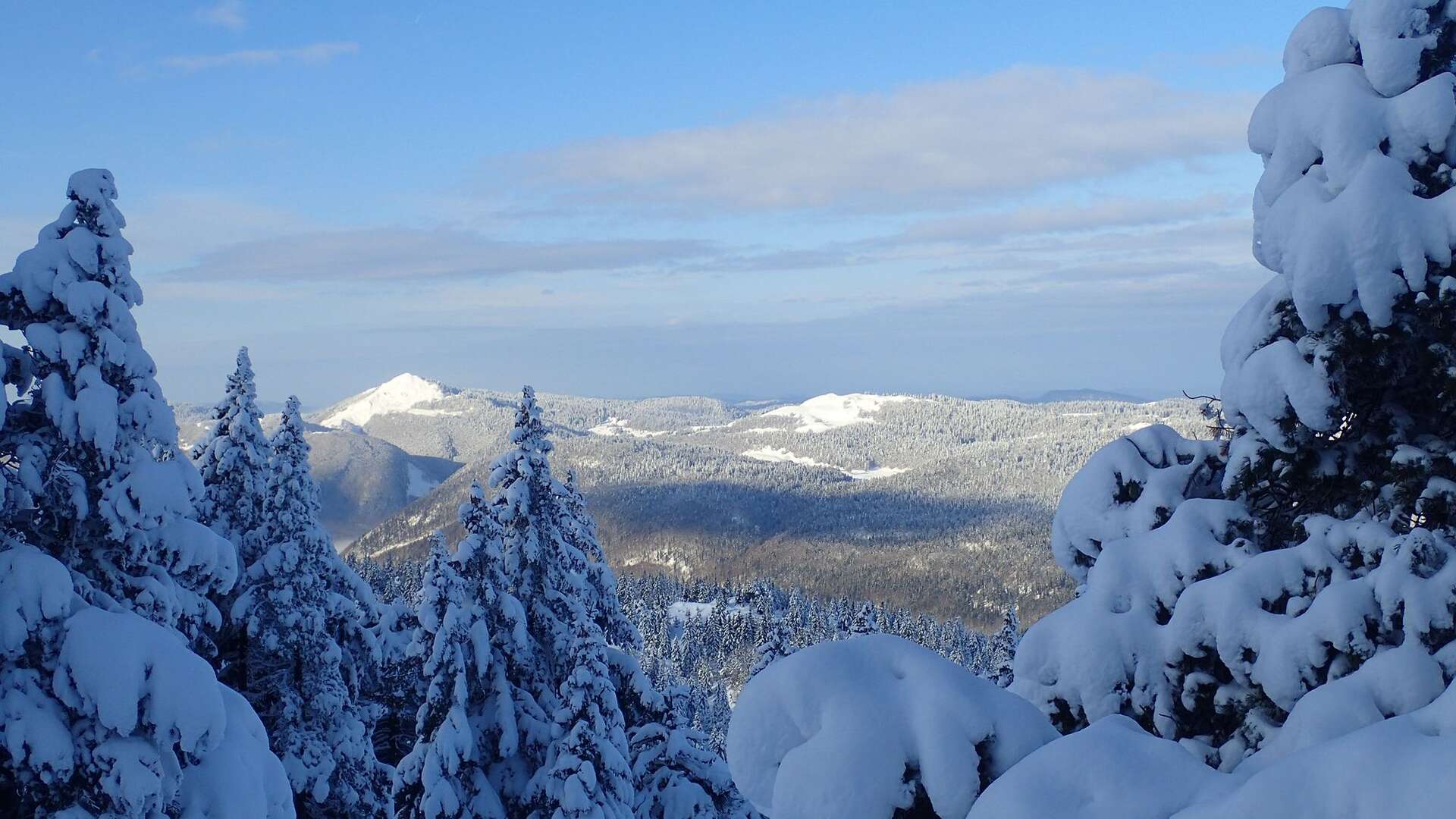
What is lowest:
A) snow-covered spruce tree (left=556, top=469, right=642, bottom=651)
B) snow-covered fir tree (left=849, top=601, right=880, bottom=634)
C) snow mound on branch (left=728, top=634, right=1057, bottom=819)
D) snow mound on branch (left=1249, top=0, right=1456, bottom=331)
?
snow-covered fir tree (left=849, top=601, right=880, bottom=634)

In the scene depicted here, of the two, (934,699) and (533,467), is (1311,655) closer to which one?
(934,699)

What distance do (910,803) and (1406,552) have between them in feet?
10.1

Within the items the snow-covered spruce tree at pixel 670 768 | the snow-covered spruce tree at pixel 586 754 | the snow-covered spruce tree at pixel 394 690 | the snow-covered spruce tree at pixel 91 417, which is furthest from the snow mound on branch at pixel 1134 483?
the snow-covered spruce tree at pixel 394 690

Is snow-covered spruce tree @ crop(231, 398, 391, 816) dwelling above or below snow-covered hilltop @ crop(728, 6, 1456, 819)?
below

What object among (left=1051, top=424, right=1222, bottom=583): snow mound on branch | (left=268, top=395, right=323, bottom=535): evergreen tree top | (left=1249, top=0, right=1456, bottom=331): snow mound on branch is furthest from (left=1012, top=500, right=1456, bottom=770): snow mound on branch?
(left=268, top=395, right=323, bottom=535): evergreen tree top

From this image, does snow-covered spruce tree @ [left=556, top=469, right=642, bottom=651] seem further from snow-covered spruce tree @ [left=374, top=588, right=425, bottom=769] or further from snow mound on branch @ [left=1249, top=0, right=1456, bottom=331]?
snow mound on branch @ [left=1249, top=0, right=1456, bottom=331]

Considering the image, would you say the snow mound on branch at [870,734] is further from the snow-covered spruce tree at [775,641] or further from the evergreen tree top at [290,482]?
the snow-covered spruce tree at [775,641]

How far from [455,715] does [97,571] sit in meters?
6.15

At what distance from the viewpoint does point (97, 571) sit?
10.2 meters

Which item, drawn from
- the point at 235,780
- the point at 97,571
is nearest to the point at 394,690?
the point at 235,780

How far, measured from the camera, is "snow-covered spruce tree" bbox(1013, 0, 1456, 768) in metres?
5.51

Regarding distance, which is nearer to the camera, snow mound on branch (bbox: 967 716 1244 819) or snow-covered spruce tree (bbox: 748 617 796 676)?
snow mound on branch (bbox: 967 716 1244 819)

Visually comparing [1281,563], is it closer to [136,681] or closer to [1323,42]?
[1323,42]

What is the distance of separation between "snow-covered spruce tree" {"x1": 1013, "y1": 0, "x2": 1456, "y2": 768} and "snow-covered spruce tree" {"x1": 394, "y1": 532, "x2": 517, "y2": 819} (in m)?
10.3
